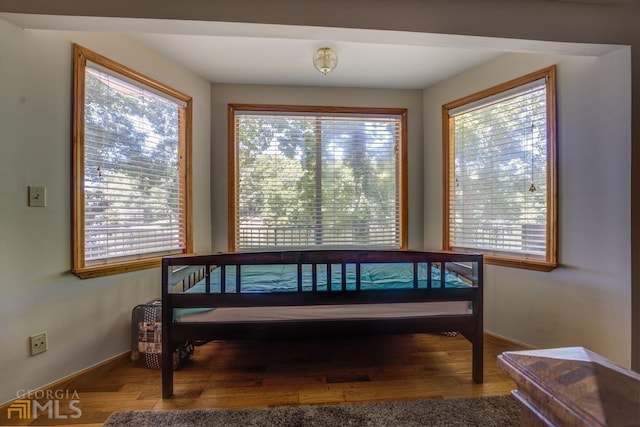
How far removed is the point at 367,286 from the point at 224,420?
1.05 metres

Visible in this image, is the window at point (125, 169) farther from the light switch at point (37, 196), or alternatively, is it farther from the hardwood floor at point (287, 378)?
the hardwood floor at point (287, 378)

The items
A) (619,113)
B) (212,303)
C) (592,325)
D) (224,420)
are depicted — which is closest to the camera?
(224,420)

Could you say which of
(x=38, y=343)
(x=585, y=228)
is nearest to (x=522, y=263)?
(x=585, y=228)

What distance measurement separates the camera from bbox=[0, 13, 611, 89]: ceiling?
1.55m

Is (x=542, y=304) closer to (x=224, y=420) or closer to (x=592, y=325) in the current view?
(x=592, y=325)

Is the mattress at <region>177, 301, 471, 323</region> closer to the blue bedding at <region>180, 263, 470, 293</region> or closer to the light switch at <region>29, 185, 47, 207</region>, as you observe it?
the blue bedding at <region>180, 263, 470, 293</region>

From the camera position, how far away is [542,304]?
6.84ft

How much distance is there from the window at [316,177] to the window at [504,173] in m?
0.51

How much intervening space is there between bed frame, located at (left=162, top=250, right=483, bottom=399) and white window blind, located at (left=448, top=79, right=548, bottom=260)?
860 millimetres

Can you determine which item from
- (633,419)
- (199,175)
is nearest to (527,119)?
(633,419)

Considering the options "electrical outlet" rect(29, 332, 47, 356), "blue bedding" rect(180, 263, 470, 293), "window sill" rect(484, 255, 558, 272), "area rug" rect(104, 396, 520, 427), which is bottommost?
"area rug" rect(104, 396, 520, 427)

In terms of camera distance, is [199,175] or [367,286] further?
[199,175]

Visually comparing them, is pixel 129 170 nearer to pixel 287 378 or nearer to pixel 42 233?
pixel 42 233

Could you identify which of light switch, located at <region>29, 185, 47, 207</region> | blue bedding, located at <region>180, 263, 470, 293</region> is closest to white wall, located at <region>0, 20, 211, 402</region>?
light switch, located at <region>29, 185, 47, 207</region>
